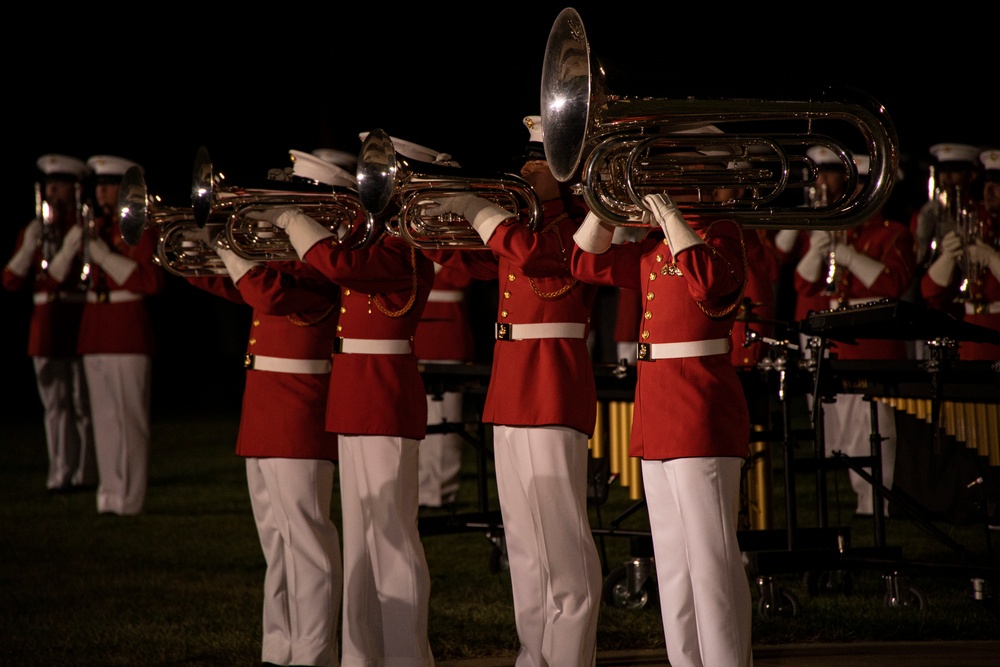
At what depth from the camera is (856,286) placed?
745 cm

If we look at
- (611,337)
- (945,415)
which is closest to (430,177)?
(945,415)

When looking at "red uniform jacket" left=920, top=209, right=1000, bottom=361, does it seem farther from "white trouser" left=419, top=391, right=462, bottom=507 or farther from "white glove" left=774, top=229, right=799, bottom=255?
"white trouser" left=419, top=391, right=462, bottom=507

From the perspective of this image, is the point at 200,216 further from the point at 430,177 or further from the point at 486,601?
the point at 486,601

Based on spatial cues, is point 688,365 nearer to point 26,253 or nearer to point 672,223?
point 672,223

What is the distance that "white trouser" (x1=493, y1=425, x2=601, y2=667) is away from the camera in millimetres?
4176

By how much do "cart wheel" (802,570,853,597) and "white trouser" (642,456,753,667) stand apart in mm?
2122

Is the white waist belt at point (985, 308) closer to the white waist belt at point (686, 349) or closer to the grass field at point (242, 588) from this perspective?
the grass field at point (242, 588)

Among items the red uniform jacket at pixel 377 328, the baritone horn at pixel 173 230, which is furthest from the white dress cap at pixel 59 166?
the red uniform jacket at pixel 377 328

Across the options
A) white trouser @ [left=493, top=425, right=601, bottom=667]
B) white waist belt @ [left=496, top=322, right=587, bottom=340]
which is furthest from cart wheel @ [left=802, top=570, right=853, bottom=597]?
white waist belt @ [left=496, top=322, right=587, bottom=340]

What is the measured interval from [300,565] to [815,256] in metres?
4.05

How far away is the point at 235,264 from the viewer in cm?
467

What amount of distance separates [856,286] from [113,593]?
4.51 metres

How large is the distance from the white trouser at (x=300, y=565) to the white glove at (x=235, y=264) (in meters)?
A: 0.71

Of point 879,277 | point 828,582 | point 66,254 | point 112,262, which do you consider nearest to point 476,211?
point 828,582
